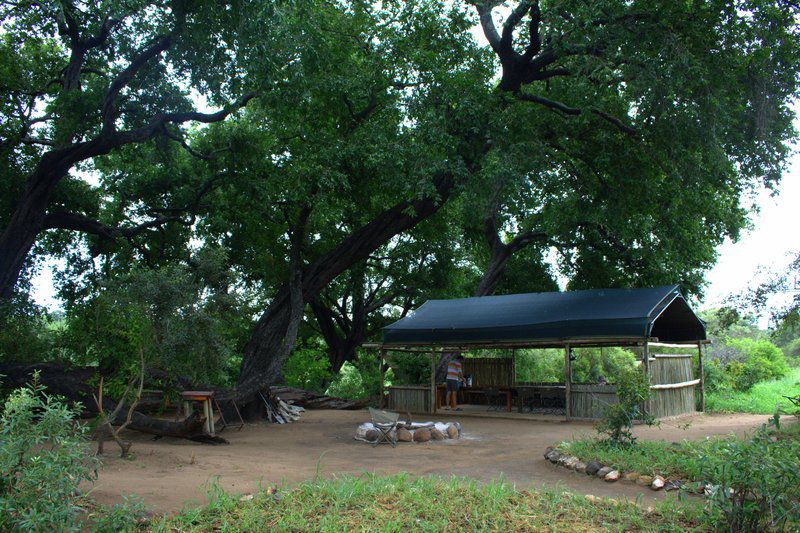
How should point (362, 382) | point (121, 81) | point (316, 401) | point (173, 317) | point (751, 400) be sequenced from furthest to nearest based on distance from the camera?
point (362, 382) < point (316, 401) < point (751, 400) < point (121, 81) < point (173, 317)

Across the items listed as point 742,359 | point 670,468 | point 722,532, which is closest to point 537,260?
point 742,359

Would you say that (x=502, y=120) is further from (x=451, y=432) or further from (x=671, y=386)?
(x=671, y=386)

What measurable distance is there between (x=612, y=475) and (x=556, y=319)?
8.72m

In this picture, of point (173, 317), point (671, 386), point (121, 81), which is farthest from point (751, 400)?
point (121, 81)

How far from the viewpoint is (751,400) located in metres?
20.0

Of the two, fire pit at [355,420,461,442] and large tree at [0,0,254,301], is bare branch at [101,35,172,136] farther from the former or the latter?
fire pit at [355,420,461,442]

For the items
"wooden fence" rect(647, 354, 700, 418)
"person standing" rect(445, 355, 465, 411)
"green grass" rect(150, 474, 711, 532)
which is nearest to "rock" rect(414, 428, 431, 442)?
"wooden fence" rect(647, 354, 700, 418)

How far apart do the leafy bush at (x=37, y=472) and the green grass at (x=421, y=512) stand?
815mm

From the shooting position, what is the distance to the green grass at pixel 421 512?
536 cm

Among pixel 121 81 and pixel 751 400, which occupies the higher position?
pixel 121 81

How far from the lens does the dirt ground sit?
24.1 ft

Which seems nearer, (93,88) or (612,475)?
(612,475)

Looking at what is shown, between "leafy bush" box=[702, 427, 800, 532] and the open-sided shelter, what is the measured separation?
8782mm

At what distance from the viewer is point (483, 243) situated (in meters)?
26.5
